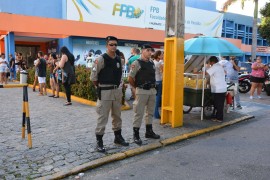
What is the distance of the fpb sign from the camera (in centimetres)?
2388

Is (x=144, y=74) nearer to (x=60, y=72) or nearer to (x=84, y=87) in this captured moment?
(x=84, y=87)

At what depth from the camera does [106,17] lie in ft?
76.5

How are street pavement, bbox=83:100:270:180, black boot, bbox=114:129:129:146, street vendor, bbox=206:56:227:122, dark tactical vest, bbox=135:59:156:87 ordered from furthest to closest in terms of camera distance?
1. street vendor, bbox=206:56:227:122
2. dark tactical vest, bbox=135:59:156:87
3. black boot, bbox=114:129:129:146
4. street pavement, bbox=83:100:270:180

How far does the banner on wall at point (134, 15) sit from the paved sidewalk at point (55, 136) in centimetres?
1407

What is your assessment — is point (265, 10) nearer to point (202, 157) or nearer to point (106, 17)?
point (106, 17)

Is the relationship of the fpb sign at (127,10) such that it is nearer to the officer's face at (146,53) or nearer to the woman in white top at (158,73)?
the woman in white top at (158,73)

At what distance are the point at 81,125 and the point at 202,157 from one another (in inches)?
115

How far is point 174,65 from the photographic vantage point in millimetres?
6402


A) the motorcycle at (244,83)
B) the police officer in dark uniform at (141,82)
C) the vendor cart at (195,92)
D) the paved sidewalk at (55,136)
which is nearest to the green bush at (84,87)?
the paved sidewalk at (55,136)

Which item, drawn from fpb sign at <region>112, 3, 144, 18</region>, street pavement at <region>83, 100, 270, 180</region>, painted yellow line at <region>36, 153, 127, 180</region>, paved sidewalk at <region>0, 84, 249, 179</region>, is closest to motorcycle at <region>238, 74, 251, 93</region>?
paved sidewalk at <region>0, 84, 249, 179</region>

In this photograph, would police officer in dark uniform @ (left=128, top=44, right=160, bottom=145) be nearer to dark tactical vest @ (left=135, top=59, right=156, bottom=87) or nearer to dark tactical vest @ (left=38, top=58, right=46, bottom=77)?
dark tactical vest @ (left=135, top=59, right=156, bottom=87)

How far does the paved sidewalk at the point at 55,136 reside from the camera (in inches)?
168

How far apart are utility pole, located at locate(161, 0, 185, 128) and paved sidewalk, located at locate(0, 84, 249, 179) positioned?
0.37 m

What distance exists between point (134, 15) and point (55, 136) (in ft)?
68.9
